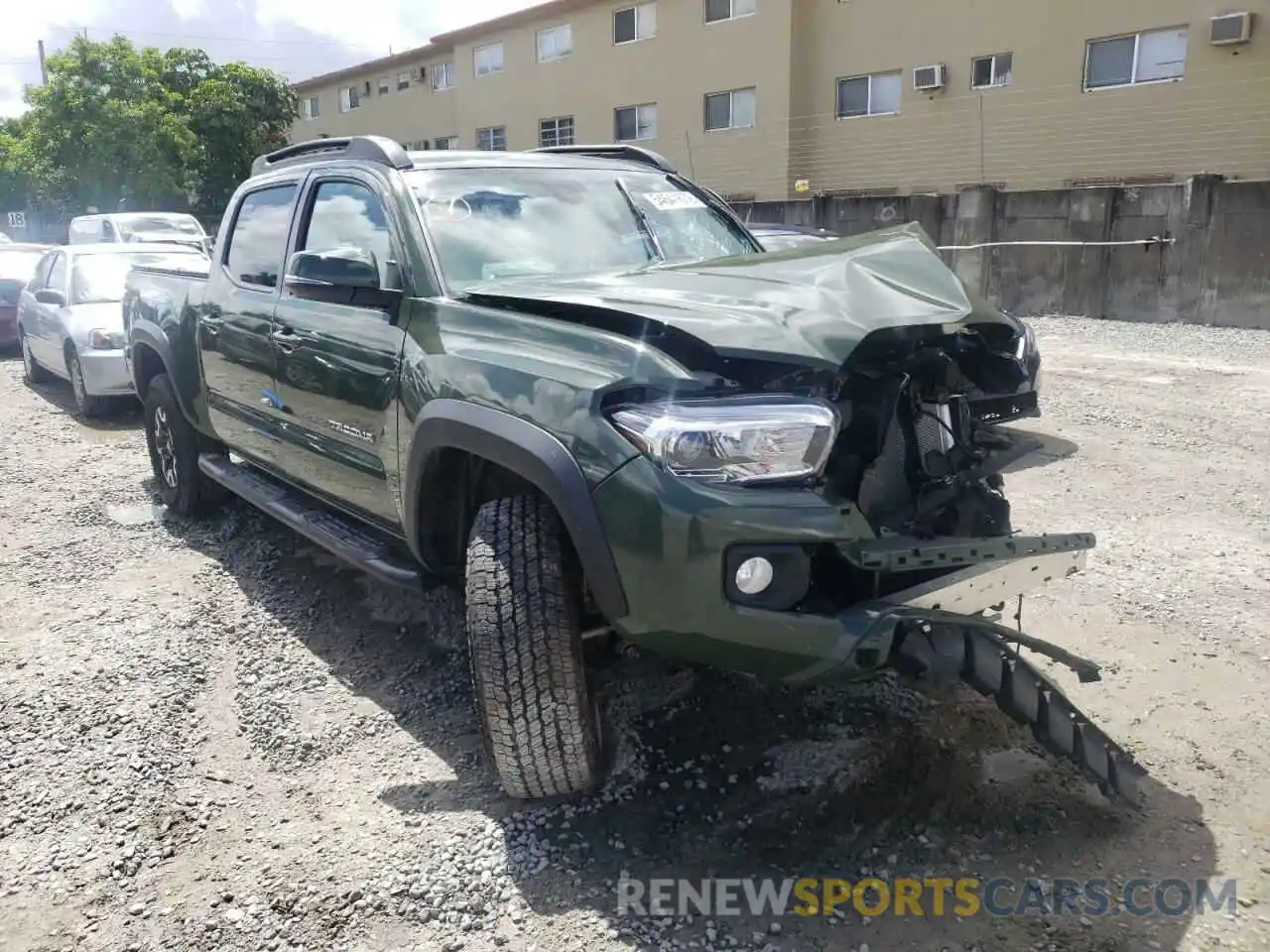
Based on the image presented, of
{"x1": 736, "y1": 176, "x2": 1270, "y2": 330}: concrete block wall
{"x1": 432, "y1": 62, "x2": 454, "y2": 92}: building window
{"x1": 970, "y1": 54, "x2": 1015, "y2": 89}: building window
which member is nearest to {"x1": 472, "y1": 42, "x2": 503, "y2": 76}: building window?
{"x1": 432, "y1": 62, "x2": 454, "y2": 92}: building window

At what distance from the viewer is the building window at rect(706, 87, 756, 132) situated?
23.2m

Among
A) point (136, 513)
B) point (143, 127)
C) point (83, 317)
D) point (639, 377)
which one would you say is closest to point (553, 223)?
Answer: point (639, 377)

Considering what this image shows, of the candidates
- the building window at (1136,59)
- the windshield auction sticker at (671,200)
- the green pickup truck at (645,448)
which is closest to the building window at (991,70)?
the building window at (1136,59)

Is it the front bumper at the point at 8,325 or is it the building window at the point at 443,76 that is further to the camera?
the building window at the point at 443,76

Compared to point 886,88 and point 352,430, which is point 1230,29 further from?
point 352,430

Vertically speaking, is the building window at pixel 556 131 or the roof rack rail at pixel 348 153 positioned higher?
the building window at pixel 556 131

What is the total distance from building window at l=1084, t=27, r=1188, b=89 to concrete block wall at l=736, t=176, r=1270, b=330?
216 inches

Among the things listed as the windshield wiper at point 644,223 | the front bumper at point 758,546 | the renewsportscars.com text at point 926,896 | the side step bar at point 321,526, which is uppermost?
the windshield wiper at point 644,223

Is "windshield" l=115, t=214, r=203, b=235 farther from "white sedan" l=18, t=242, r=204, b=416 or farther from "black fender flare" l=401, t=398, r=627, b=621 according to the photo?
"black fender flare" l=401, t=398, r=627, b=621

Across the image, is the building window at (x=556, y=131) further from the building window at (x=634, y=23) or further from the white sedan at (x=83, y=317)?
the white sedan at (x=83, y=317)

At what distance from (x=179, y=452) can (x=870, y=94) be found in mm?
19071

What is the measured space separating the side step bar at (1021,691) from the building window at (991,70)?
1901 cm

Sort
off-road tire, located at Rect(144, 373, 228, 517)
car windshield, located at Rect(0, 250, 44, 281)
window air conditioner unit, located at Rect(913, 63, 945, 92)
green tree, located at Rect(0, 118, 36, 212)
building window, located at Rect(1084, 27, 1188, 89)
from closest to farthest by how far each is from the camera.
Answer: off-road tire, located at Rect(144, 373, 228, 517)
car windshield, located at Rect(0, 250, 44, 281)
building window, located at Rect(1084, 27, 1188, 89)
window air conditioner unit, located at Rect(913, 63, 945, 92)
green tree, located at Rect(0, 118, 36, 212)

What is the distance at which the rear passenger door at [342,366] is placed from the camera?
3.49 metres
